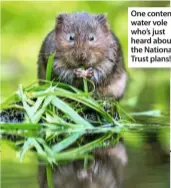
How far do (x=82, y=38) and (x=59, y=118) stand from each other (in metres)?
0.69

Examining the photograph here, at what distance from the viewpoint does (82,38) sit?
5988mm

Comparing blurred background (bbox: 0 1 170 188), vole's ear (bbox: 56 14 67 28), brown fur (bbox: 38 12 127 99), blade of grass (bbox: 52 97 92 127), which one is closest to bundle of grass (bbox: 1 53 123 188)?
blade of grass (bbox: 52 97 92 127)

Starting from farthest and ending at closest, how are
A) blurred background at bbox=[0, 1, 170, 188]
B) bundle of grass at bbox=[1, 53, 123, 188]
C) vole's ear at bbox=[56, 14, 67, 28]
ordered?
1. blurred background at bbox=[0, 1, 170, 188]
2. vole's ear at bbox=[56, 14, 67, 28]
3. bundle of grass at bbox=[1, 53, 123, 188]

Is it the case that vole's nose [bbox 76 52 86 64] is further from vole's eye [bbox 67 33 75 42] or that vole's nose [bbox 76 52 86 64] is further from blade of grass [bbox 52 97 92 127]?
blade of grass [bbox 52 97 92 127]

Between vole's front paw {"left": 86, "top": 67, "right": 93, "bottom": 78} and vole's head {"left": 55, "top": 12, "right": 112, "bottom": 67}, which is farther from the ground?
vole's head {"left": 55, "top": 12, "right": 112, "bottom": 67}

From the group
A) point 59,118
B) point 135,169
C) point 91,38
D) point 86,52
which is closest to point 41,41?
point 91,38

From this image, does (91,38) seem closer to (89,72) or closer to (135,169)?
(89,72)

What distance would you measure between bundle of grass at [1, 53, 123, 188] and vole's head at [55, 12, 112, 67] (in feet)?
0.54

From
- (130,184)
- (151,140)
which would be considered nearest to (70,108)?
(151,140)

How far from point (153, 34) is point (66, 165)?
267cm

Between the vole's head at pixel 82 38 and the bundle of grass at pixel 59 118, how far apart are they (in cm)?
17

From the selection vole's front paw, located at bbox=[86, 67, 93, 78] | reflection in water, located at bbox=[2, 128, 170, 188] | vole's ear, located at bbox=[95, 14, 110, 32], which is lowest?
reflection in water, located at bbox=[2, 128, 170, 188]

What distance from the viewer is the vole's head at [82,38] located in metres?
5.98

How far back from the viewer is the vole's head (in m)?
5.98
